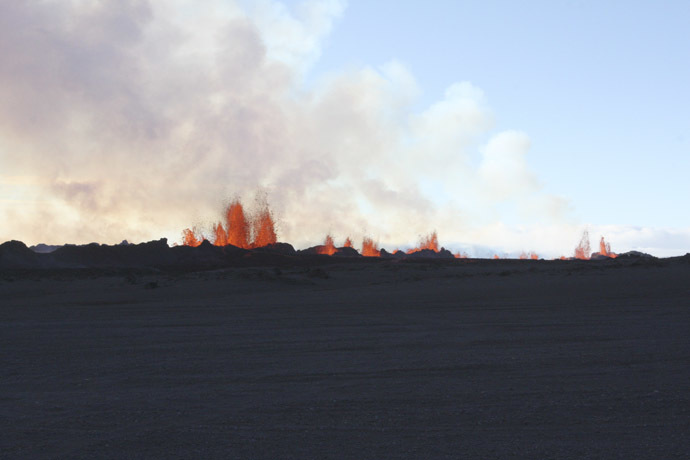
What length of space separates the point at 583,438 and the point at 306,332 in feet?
24.5

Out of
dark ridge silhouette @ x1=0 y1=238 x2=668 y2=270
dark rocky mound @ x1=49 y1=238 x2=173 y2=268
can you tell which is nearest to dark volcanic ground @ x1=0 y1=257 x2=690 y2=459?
dark ridge silhouette @ x1=0 y1=238 x2=668 y2=270

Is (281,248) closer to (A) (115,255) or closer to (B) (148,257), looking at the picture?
(B) (148,257)

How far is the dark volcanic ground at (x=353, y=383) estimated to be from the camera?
17.1 ft

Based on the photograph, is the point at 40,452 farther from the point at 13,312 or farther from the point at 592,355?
the point at 13,312

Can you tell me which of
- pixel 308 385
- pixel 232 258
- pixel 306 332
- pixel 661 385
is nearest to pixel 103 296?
pixel 306 332

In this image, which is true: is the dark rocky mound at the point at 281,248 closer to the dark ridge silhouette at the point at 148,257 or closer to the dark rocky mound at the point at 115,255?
the dark ridge silhouette at the point at 148,257

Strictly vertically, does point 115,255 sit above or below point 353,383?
above

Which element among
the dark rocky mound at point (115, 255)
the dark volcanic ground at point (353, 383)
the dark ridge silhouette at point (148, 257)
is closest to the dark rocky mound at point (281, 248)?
the dark ridge silhouette at point (148, 257)

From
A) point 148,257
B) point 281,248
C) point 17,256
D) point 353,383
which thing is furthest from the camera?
point 281,248

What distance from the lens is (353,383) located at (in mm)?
7379

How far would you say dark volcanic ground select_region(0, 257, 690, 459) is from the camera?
520cm

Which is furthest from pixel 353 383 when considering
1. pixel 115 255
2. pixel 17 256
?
pixel 115 255

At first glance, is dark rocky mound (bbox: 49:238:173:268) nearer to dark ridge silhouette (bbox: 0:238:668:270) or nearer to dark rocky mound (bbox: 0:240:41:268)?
dark ridge silhouette (bbox: 0:238:668:270)

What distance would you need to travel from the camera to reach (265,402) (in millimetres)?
6543
